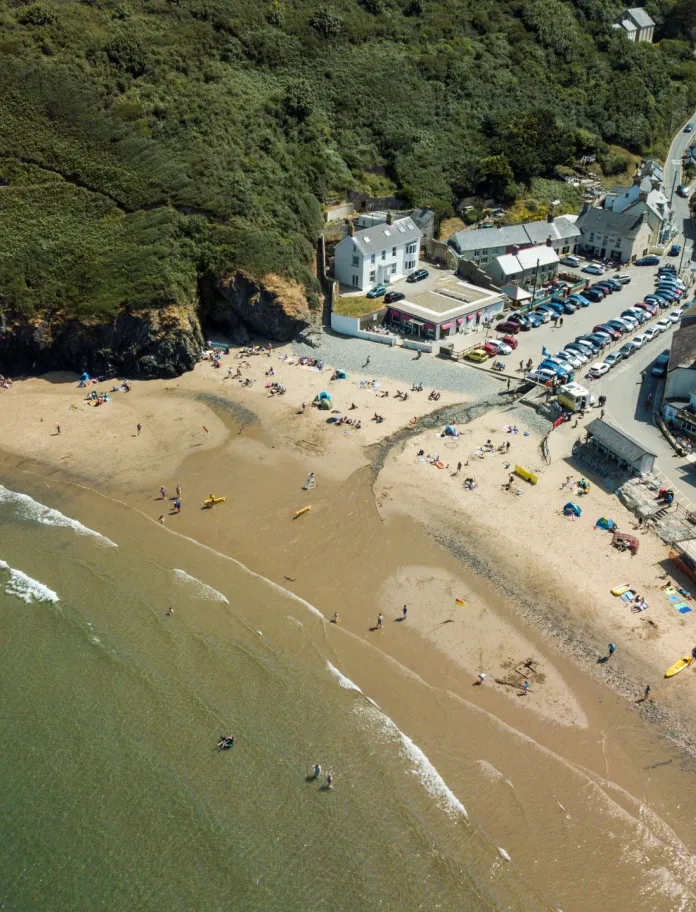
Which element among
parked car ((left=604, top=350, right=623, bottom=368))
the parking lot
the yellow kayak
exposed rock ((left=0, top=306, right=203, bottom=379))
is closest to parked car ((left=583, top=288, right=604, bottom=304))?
the parking lot

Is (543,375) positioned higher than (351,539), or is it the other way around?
(543,375)

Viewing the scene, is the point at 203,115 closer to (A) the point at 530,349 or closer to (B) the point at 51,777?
(A) the point at 530,349

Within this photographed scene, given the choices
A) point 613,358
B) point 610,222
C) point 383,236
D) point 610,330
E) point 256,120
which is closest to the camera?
point 613,358

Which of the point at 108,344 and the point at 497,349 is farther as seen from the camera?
the point at 497,349

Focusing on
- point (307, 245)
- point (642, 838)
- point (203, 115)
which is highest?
point (203, 115)

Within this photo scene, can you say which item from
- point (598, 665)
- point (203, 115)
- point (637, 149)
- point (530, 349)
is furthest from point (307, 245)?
point (637, 149)

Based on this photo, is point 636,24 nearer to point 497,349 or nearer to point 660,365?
point 660,365

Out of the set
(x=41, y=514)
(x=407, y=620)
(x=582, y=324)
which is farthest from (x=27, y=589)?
(x=582, y=324)
